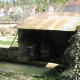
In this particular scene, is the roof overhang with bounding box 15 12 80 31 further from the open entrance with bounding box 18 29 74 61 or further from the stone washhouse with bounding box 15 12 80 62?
the open entrance with bounding box 18 29 74 61

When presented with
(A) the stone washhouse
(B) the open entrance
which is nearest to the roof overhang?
(A) the stone washhouse

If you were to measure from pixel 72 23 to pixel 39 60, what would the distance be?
3403 millimetres

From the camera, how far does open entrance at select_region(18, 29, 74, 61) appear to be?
1541 centimetres

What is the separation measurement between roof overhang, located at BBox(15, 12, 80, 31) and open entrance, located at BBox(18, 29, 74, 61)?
Answer: 984 millimetres

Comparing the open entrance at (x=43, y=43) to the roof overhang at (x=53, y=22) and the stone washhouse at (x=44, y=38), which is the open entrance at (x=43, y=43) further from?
the roof overhang at (x=53, y=22)

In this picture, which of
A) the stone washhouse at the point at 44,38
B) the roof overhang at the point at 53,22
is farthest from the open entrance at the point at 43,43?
the roof overhang at the point at 53,22

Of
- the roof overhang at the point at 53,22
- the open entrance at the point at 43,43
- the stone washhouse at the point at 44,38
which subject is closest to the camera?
the roof overhang at the point at 53,22

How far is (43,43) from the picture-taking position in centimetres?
1602

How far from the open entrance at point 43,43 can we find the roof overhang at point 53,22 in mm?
984

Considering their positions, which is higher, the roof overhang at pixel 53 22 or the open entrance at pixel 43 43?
the roof overhang at pixel 53 22

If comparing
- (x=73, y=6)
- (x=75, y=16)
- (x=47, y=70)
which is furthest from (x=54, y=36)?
(x=73, y=6)

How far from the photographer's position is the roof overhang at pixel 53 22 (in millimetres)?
13055

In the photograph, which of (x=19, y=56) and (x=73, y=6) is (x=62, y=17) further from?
(x=73, y=6)

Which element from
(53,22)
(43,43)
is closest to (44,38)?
(43,43)
